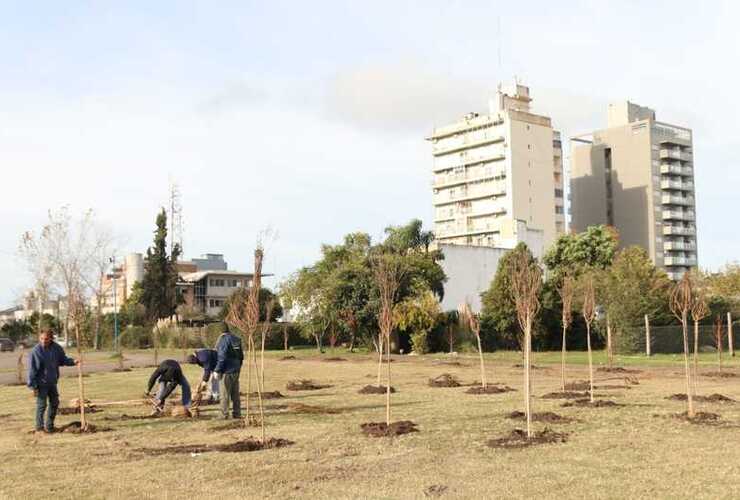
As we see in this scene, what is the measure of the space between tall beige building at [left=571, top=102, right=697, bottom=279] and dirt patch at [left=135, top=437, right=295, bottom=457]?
104 metres

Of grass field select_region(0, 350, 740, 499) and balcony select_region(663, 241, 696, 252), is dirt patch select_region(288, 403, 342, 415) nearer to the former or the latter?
grass field select_region(0, 350, 740, 499)

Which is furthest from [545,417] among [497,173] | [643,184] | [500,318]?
[643,184]

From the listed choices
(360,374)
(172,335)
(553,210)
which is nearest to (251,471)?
(360,374)

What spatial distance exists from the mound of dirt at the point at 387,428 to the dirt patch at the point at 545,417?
2.16m

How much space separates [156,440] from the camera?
523 inches

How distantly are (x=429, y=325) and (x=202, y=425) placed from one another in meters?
35.5

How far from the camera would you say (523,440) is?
11789 mm

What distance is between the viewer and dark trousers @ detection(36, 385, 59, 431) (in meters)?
14.6

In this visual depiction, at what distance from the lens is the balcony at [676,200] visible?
362 ft

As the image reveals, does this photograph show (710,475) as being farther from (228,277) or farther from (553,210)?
(228,277)

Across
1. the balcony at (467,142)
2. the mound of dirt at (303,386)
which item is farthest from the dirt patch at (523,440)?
the balcony at (467,142)

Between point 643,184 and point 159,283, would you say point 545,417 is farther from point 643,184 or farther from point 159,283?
point 643,184

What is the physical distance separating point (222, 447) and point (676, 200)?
108824 mm

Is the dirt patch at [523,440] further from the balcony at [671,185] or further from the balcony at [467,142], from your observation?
the balcony at [671,185]
